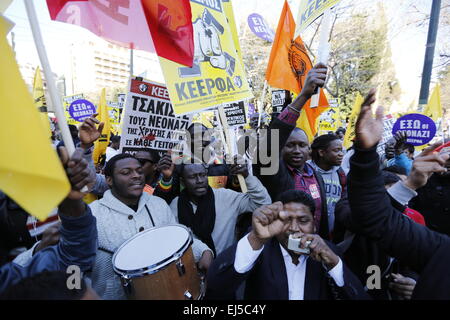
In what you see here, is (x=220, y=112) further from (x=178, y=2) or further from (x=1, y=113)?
(x=1, y=113)

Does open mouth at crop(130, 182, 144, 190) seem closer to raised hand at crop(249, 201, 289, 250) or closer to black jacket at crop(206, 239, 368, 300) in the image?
black jacket at crop(206, 239, 368, 300)

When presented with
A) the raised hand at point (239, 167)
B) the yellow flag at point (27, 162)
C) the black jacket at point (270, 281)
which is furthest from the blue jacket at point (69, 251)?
the raised hand at point (239, 167)

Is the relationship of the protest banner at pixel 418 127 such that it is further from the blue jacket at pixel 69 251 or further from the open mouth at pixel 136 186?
the blue jacket at pixel 69 251

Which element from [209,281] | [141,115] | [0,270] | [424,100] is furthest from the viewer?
[424,100]

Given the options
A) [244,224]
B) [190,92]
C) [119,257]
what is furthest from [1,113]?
[244,224]

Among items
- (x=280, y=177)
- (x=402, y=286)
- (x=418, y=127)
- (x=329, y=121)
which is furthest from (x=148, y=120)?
(x=329, y=121)

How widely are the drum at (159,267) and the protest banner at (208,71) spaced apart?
118cm

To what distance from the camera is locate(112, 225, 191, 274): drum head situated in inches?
71.1

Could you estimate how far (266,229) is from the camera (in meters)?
1.74

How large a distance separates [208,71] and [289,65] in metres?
1.40

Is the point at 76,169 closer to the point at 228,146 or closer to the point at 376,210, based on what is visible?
the point at 376,210

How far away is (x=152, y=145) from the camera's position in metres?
3.48

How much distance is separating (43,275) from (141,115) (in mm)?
2410

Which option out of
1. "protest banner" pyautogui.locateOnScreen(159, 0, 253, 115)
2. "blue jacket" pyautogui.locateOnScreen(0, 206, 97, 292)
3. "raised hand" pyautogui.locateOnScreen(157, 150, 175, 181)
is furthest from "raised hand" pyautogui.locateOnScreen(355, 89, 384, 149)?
"raised hand" pyautogui.locateOnScreen(157, 150, 175, 181)
